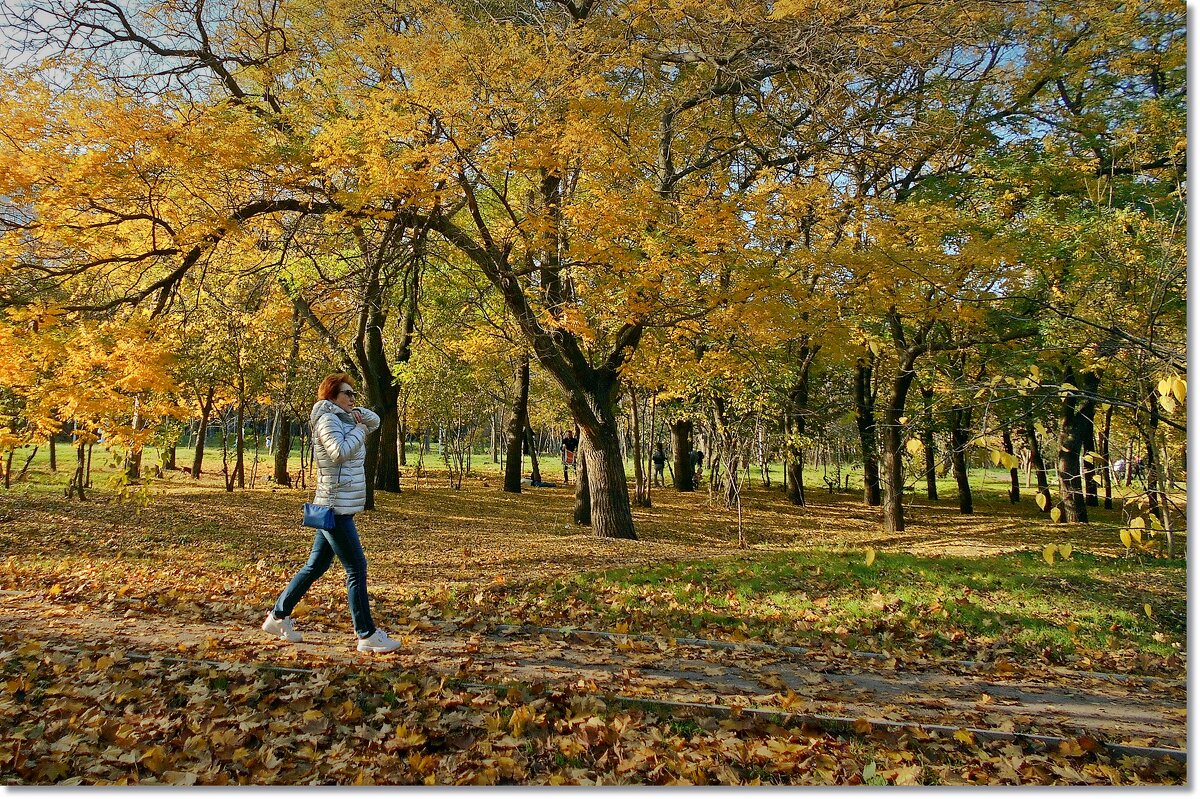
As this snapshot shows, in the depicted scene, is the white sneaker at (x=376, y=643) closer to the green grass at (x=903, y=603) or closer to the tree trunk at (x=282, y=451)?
the green grass at (x=903, y=603)

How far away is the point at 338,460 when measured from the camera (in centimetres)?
363

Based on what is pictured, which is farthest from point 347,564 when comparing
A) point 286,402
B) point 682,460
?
point 682,460

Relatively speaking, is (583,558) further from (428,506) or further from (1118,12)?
(1118,12)

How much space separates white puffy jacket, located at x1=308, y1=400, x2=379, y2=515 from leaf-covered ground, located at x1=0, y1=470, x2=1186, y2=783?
2.85 ft

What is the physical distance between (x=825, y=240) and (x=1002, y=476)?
2700 cm

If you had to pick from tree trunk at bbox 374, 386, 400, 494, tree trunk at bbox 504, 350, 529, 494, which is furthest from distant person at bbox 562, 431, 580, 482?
tree trunk at bbox 374, 386, 400, 494

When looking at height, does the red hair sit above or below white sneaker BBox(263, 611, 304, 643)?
above

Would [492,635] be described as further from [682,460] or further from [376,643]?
[682,460]

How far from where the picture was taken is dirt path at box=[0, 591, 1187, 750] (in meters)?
3.14

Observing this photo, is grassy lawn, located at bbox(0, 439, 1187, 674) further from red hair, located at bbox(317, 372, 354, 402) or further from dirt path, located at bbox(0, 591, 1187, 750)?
red hair, located at bbox(317, 372, 354, 402)

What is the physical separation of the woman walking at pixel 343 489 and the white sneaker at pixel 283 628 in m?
0.14

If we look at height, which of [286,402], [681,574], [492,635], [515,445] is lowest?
[681,574]

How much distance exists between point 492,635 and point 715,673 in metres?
1.50

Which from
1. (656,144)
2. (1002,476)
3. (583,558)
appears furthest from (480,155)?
(1002,476)
